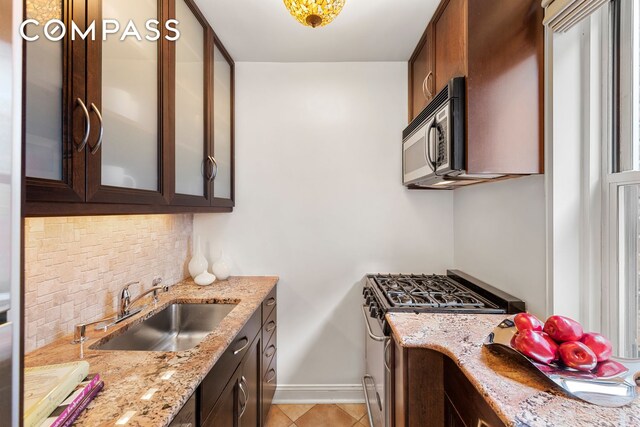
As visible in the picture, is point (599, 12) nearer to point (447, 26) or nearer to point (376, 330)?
point (447, 26)

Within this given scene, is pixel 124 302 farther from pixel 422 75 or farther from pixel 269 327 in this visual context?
pixel 422 75

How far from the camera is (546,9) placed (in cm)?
121

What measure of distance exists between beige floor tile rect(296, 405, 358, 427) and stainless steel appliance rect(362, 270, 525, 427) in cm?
27

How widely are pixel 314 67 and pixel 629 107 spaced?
179 cm

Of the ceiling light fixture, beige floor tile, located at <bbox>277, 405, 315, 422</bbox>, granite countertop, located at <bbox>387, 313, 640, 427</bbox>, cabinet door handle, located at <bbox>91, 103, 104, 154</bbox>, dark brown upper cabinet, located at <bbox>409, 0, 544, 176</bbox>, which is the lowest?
beige floor tile, located at <bbox>277, 405, 315, 422</bbox>

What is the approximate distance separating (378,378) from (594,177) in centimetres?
138

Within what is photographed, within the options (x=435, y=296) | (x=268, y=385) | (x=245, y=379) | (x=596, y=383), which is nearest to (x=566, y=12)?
(x=596, y=383)

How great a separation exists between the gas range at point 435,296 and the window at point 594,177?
0.27 m

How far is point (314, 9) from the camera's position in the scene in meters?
1.26

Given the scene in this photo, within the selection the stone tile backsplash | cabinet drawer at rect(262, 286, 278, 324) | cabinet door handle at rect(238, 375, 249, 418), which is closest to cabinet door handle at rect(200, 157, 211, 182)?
the stone tile backsplash

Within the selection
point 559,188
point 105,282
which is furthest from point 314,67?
point 105,282

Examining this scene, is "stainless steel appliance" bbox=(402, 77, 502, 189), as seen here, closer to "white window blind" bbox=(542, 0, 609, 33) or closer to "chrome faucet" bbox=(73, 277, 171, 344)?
"white window blind" bbox=(542, 0, 609, 33)

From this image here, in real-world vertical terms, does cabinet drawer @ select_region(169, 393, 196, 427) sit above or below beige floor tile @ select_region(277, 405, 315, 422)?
above

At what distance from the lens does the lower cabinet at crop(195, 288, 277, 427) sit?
1.08 m
